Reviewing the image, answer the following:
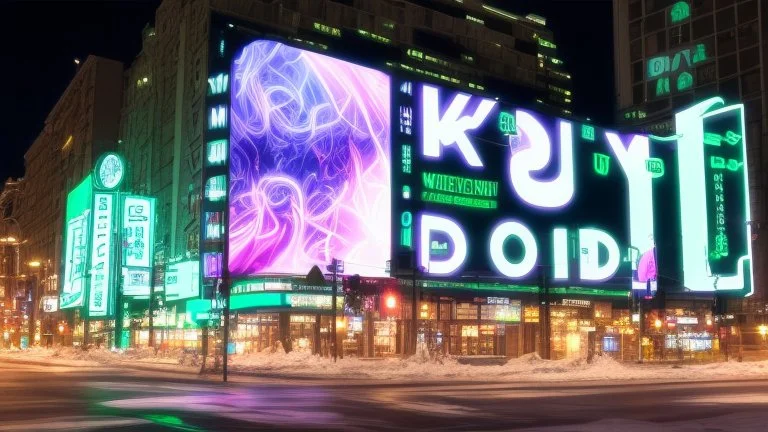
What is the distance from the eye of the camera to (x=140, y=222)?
3177 inches

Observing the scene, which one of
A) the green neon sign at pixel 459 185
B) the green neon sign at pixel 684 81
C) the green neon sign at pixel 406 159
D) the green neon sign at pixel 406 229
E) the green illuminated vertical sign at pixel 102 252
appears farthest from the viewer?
the green neon sign at pixel 684 81

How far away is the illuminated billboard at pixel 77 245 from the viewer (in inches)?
3812

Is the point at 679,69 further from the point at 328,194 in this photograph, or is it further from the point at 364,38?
the point at 328,194

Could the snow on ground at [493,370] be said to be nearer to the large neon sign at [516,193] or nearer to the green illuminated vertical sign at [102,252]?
the large neon sign at [516,193]

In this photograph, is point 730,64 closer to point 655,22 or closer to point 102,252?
point 655,22

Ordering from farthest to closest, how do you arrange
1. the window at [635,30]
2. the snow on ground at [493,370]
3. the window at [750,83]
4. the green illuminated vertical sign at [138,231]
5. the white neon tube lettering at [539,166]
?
the window at [635,30] < the window at [750,83] < the green illuminated vertical sign at [138,231] < the white neon tube lettering at [539,166] < the snow on ground at [493,370]

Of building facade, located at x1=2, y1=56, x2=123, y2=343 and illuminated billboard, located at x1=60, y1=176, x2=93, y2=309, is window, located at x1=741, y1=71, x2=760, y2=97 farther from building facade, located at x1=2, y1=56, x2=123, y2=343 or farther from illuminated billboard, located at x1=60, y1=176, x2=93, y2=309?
building facade, located at x1=2, y1=56, x2=123, y2=343

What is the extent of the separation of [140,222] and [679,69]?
57865 mm

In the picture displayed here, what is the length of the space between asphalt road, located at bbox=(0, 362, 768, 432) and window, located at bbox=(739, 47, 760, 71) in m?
60.1

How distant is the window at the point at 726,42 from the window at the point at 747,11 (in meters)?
1.59

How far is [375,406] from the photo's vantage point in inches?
890

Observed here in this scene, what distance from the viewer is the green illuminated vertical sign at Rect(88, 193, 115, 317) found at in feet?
284

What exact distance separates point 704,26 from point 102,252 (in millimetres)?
66481

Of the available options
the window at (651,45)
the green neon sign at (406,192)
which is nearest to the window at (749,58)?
the window at (651,45)
